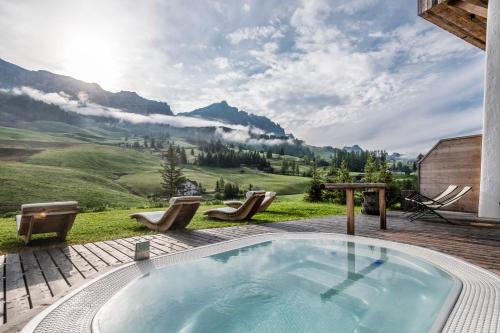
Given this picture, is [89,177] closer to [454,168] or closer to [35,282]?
[35,282]

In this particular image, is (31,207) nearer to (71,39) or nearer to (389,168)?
(71,39)

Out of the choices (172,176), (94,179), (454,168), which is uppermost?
(454,168)

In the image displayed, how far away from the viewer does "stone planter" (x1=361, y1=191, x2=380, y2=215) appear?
9.68 metres

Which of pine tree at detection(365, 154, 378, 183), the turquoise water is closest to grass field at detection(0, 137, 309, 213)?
the turquoise water

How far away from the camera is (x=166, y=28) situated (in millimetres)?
10484

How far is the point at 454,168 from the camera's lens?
8969 mm

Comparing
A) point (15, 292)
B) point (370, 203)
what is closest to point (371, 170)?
point (370, 203)

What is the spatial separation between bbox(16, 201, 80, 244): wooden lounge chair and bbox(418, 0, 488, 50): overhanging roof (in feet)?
35.8

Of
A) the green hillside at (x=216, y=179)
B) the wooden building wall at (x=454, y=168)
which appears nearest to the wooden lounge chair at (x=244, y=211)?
the wooden building wall at (x=454, y=168)

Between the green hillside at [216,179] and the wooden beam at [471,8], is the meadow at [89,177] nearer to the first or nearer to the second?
the green hillside at [216,179]

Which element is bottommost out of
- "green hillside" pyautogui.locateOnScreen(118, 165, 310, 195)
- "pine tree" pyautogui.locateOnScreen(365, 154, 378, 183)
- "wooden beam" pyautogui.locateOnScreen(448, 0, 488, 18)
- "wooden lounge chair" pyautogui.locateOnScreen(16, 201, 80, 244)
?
"green hillside" pyautogui.locateOnScreen(118, 165, 310, 195)

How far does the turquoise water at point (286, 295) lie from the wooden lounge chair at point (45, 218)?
9.38 feet

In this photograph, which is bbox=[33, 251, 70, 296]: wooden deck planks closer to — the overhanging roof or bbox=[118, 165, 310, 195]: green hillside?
the overhanging roof

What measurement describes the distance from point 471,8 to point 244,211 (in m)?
8.52
